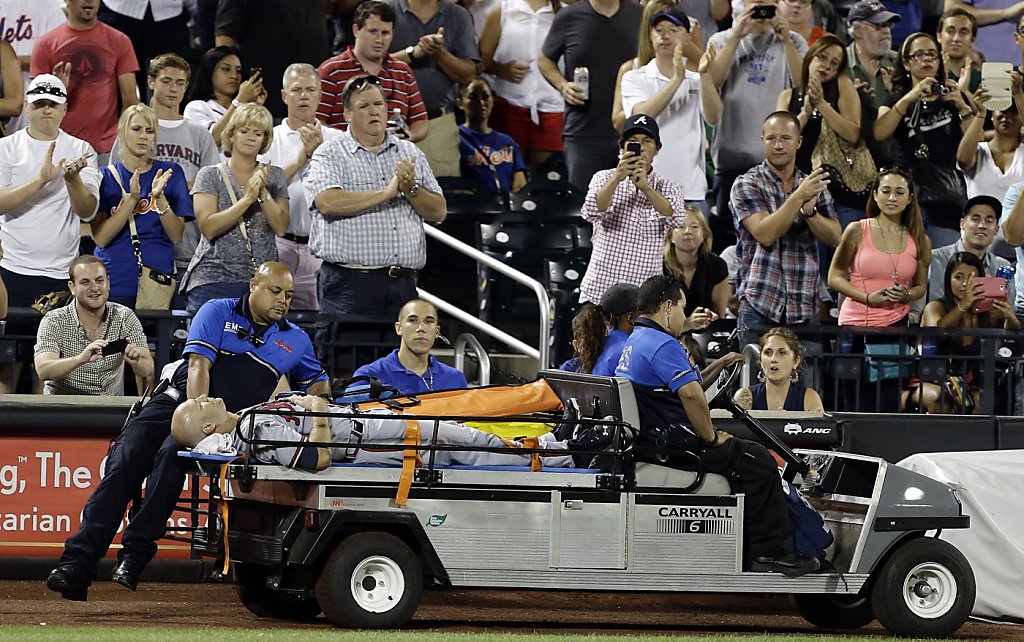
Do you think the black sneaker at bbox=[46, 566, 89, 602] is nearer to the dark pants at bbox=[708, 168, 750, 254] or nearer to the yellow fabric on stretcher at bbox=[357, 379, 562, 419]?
the yellow fabric on stretcher at bbox=[357, 379, 562, 419]

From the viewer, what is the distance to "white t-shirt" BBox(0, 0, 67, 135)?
522 inches

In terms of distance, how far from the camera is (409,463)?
8.05 meters

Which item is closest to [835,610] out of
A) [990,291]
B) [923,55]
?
[990,291]

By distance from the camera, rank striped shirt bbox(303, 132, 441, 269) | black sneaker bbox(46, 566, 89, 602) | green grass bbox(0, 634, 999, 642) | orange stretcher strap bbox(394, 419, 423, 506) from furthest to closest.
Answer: striped shirt bbox(303, 132, 441, 269) < black sneaker bbox(46, 566, 89, 602) < orange stretcher strap bbox(394, 419, 423, 506) < green grass bbox(0, 634, 999, 642)

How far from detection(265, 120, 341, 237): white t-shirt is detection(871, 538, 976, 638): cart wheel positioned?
15.9ft

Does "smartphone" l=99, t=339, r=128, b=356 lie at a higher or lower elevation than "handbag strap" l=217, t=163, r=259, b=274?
lower

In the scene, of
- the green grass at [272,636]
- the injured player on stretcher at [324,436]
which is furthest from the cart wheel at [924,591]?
the injured player on stretcher at [324,436]

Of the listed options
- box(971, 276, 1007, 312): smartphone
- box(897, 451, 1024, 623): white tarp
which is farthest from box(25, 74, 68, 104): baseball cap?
box(971, 276, 1007, 312): smartphone

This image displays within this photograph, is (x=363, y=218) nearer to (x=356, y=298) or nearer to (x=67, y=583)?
(x=356, y=298)

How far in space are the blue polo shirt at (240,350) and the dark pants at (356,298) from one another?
4.33 ft

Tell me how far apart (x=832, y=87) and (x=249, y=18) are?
492 cm

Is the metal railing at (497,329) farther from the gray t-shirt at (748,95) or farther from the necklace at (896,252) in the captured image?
the gray t-shirt at (748,95)

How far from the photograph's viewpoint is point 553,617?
929 cm

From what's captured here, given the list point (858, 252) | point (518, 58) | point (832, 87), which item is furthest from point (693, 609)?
point (518, 58)
